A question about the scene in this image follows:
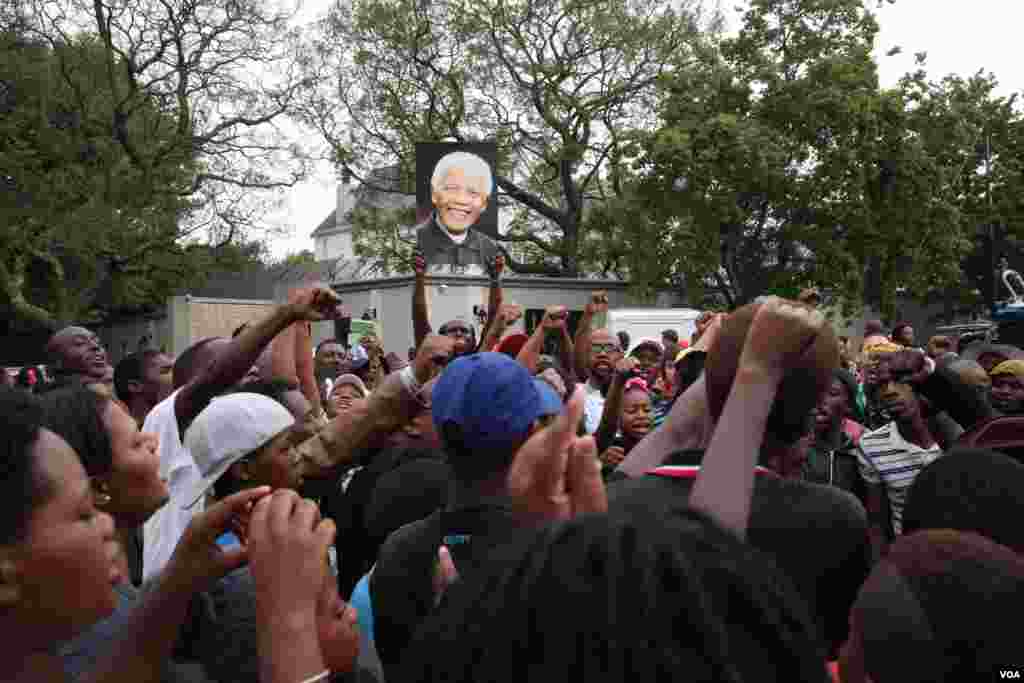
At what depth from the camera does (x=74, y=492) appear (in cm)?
187

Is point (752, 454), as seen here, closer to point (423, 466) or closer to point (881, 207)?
point (423, 466)

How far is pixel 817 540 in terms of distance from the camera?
2061mm

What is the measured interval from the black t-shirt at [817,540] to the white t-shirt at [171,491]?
1468 millimetres

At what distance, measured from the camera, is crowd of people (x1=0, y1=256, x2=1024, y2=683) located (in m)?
1.03

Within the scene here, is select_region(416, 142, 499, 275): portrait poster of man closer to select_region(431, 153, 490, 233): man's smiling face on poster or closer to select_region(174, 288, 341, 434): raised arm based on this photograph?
select_region(431, 153, 490, 233): man's smiling face on poster

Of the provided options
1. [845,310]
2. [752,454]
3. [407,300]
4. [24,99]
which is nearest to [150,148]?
[24,99]

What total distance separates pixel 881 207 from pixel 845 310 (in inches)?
106

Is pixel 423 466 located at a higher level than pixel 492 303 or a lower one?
→ lower

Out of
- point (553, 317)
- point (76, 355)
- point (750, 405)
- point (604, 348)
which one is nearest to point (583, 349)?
point (604, 348)

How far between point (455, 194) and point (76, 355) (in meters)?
14.5

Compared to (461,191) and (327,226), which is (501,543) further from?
(327,226)

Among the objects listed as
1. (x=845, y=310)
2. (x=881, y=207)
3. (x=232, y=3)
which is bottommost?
(x=845, y=310)

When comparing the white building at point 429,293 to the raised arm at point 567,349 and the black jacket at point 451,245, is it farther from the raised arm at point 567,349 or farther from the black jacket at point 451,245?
the raised arm at point 567,349

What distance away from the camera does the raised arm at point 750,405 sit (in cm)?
185
